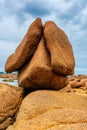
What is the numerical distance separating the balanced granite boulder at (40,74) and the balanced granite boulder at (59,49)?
0.90 feet

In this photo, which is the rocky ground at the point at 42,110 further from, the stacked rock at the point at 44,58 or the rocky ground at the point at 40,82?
the stacked rock at the point at 44,58

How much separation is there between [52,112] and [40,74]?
1.94 m

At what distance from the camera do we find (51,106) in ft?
33.4

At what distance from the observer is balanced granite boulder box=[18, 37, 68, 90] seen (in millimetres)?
11266

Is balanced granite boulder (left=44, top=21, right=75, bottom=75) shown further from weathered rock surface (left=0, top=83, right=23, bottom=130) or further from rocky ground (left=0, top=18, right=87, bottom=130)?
weathered rock surface (left=0, top=83, right=23, bottom=130)

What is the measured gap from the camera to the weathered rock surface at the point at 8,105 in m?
11.5

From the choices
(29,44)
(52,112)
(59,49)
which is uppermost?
(29,44)

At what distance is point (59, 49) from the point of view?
11.5 meters

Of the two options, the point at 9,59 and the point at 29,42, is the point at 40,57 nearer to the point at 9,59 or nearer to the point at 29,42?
the point at 29,42

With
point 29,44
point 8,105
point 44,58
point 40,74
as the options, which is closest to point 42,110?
point 40,74

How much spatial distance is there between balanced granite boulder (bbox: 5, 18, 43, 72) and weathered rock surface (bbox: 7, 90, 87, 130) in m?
1.71

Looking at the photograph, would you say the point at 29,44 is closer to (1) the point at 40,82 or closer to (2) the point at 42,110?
(1) the point at 40,82

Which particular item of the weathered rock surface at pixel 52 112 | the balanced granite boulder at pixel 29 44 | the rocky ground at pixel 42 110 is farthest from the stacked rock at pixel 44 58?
the weathered rock surface at pixel 52 112

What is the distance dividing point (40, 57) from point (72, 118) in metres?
3.05
